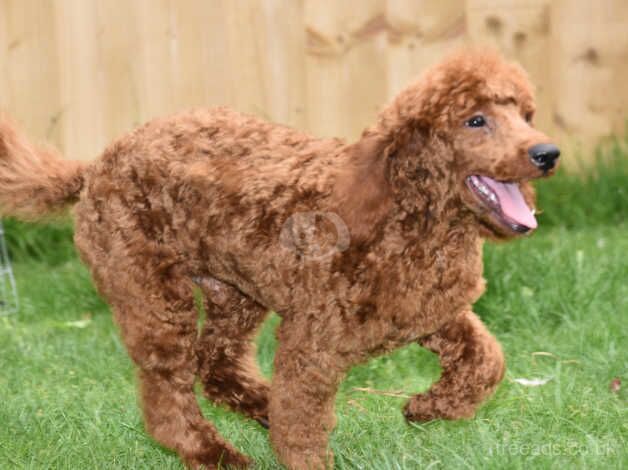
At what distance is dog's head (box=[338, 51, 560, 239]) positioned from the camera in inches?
129

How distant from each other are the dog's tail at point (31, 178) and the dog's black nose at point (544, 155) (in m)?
1.73


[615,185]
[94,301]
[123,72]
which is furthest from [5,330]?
[615,185]

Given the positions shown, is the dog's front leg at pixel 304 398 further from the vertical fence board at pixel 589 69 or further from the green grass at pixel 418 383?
the vertical fence board at pixel 589 69

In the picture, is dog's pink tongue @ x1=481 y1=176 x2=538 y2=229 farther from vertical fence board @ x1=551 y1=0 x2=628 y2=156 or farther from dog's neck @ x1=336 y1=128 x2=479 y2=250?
vertical fence board @ x1=551 y1=0 x2=628 y2=156

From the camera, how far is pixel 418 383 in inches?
185

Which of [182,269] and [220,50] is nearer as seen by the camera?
[182,269]

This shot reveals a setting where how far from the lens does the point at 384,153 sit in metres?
3.35

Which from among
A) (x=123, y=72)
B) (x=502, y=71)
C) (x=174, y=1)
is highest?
(x=502, y=71)

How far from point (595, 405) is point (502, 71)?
1.42 m

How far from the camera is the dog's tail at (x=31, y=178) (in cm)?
405

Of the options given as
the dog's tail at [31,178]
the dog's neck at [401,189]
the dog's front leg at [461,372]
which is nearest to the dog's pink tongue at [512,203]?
the dog's neck at [401,189]

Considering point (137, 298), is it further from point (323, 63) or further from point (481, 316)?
point (323, 63)

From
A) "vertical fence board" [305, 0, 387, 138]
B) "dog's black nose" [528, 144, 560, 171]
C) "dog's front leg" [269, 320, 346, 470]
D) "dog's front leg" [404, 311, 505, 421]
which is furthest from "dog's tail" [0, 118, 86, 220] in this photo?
"vertical fence board" [305, 0, 387, 138]

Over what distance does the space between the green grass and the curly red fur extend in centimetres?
23
